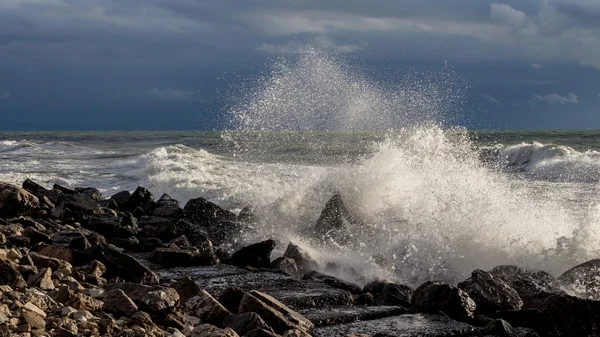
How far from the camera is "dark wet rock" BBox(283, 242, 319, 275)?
761 cm

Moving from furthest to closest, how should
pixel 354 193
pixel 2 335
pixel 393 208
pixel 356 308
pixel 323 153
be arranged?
pixel 323 153 < pixel 354 193 < pixel 393 208 < pixel 356 308 < pixel 2 335

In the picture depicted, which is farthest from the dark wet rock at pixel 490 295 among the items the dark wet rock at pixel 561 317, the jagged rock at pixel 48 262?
the jagged rock at pixel 48 262

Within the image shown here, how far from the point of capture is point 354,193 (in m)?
11.4

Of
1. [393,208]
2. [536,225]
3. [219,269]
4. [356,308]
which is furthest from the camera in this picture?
[393,208]

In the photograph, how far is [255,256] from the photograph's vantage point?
7664mm

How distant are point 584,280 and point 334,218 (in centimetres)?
365

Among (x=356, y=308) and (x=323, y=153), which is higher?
(x=356, y=308)

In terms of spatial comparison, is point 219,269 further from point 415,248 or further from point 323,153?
point 323,153

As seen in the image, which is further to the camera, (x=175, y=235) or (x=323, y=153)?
(x=323, y=153)

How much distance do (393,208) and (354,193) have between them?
1106mm

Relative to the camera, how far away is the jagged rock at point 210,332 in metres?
4.02

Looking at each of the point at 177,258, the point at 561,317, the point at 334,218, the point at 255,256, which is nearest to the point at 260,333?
the point at 561,317

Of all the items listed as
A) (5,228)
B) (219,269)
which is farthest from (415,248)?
(5,228)

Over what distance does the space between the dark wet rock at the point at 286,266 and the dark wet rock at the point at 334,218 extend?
2218 mm
